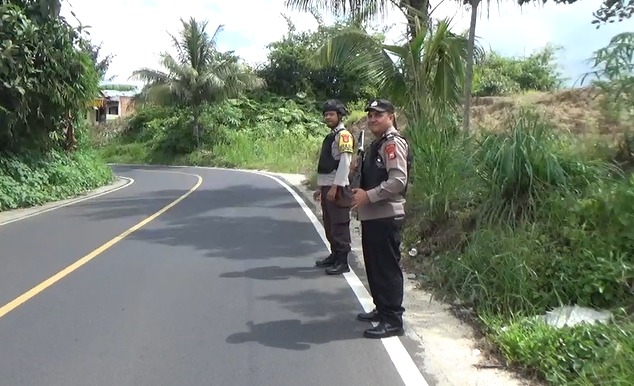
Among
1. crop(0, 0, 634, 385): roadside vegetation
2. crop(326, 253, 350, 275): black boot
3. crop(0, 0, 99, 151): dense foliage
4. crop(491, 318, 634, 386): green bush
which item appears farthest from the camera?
crop(0, 0, 99, 151): dense foliage

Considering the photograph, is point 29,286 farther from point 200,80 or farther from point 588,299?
point 200,80

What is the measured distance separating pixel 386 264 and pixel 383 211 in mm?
447

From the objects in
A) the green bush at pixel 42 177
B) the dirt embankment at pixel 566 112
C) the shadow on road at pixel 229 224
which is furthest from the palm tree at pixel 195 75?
the shadow on road at pixel 229 224

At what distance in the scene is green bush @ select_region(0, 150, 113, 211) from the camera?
55.1ft

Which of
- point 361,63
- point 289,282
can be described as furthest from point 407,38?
point 289,282

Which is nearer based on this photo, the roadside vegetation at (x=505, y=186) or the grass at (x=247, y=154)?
the roadside vegetation at (x=505, y=186)

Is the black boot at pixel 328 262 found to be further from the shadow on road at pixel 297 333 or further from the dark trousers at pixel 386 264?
the dark trousers at pixel 386 264

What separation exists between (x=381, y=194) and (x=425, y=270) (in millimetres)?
2867

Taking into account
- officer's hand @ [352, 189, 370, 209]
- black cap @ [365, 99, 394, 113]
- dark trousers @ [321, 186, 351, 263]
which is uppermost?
black cap @ [365, 99, 394, 113]

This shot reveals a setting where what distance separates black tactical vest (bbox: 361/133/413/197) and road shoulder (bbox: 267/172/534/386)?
4.01 feet

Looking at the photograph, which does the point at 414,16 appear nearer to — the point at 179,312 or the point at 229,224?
the point at 229,224

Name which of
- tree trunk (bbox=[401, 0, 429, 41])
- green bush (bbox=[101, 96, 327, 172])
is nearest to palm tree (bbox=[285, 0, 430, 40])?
tree trunk (bbox=[401, 0, 429, 41])

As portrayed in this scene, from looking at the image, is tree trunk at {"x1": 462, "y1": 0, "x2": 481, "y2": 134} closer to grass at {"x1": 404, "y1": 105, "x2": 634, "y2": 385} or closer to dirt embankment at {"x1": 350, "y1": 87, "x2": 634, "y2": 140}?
dirt embankment at {"x1": 350, "y1": 87, "x2": 634, "y2": 140}

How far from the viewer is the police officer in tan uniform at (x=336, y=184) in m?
7.79
